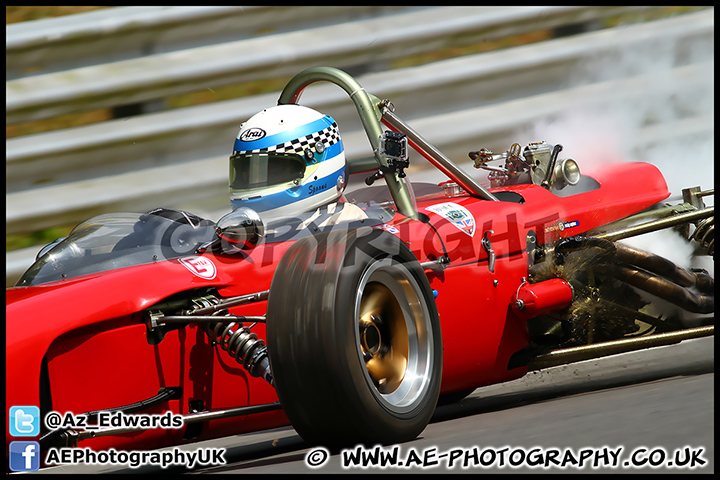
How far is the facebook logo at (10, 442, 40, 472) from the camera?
2.50 metres

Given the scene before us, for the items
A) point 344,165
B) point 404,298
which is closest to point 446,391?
point 404,298

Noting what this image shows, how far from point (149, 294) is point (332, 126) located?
1.35 metres

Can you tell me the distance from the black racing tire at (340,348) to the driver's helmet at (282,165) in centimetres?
83

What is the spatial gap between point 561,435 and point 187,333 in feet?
4.14

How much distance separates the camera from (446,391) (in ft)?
11.3

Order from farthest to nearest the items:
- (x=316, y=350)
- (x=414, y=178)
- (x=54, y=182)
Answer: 1. (x=414, y=178)
2. (x=54, y=182)
3. (x=316, y=350)

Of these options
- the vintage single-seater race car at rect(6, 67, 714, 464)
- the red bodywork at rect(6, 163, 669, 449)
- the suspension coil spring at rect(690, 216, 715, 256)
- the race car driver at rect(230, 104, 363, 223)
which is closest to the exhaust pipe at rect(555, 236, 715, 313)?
the vintage single-seater race car at rect(6, 67, 714, 464)

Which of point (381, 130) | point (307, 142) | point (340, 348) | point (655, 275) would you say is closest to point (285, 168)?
point (307, 142)

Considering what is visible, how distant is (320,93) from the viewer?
559 cm

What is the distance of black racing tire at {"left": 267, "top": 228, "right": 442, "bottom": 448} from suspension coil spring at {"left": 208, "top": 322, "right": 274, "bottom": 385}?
28cm

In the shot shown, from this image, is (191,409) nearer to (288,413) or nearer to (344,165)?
(288,413)

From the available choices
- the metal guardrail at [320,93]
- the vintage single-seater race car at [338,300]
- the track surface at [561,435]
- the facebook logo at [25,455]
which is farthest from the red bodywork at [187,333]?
the metal guardrail at [320,93]

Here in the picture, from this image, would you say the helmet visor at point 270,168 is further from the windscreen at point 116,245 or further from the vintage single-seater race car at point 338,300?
the windscreen at point 116,245

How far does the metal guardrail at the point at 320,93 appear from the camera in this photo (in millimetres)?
5234
